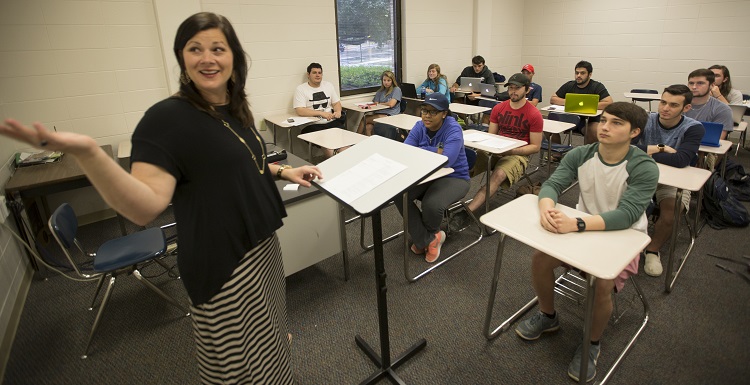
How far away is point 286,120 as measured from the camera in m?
4.23

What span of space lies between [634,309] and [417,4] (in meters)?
4.91

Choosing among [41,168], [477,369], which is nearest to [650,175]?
[477,369]

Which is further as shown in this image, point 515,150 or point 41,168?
point 515,150

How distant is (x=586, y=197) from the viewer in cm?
187

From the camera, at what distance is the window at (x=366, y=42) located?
5.18 meters

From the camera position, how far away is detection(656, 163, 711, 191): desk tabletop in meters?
2.03

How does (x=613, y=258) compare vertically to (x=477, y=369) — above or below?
above

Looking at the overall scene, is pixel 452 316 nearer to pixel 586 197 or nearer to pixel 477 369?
pixel 477 369

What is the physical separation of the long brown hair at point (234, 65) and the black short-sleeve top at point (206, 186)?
26 millimetres

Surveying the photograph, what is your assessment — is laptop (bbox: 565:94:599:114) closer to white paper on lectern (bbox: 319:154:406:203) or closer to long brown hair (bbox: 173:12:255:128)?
white paper on lectern (bbox: 319:154:406:203)

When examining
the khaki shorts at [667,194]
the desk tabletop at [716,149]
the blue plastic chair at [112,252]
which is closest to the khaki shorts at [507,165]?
the khaki shorts at [667,194]

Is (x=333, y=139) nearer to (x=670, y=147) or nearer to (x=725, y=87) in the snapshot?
(x=670, y=147)

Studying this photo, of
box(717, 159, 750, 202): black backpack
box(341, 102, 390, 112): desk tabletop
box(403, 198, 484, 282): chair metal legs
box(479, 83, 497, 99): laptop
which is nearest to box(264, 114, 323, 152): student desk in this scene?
box(341, 102, 390, 112): desk tabletop

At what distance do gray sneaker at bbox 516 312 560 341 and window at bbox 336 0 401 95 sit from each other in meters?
4.11
